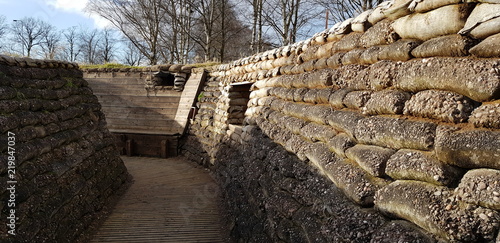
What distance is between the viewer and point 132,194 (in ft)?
20.0

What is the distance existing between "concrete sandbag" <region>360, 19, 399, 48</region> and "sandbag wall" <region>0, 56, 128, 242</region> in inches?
137

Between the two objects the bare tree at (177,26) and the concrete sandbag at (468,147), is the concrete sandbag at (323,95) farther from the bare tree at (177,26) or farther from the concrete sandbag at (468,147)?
the bare tree at (177,26)

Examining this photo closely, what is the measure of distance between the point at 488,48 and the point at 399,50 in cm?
66

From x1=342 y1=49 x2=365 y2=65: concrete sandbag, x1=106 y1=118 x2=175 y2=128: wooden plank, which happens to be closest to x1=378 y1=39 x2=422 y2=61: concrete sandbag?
x1=342 y1=49 x2=365 y2=65: concrete sandbag

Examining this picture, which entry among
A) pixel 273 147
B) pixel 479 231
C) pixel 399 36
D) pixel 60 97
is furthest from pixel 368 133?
pixel 60 97

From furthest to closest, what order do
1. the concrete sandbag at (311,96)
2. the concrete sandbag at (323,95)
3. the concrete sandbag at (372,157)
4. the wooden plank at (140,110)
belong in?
the wooden plank at (140,110)
the concrete sandbag at (311,96)
the concrete sandbag at (323,95)
the concrete sandbag at (372,157)

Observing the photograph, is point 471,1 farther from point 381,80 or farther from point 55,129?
point 55,129

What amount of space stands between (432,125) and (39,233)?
12.4 feet

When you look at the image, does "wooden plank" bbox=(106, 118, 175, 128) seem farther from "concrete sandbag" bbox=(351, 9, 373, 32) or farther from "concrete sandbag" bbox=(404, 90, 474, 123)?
"concrete sandbag" bbox=(404, 90, 474, 123)

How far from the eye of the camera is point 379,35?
2.66m

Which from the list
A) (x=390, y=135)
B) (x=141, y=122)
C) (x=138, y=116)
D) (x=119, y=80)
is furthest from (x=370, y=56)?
(x=119, y=80)

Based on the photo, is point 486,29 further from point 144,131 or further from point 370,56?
point 144,131

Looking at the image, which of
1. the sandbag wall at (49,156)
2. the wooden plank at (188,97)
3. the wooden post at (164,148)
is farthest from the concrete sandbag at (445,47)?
the wooden post at (164,148)

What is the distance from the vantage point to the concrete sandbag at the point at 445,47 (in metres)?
1.84
